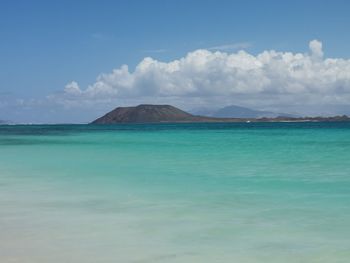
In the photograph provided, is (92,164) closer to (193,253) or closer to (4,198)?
(4,198)

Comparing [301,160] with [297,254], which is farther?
[301,160]

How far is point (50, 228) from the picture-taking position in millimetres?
9062

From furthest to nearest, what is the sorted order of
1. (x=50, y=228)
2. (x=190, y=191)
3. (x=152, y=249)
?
1. (x=190, y=191)
2. (x=50, y=228)
3. (x=152, y=249)

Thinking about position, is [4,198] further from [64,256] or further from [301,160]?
[301,160]

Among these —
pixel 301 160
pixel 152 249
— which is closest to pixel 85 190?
pixel 152 249

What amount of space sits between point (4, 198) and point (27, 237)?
465 cm

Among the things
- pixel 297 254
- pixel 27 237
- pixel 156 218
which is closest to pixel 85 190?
pixel 156 218

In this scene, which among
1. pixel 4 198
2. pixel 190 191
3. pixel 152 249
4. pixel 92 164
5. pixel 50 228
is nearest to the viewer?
pixel 152 249

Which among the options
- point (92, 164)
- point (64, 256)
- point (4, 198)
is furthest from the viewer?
point (92, 164)

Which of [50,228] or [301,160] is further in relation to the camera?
[301,160]

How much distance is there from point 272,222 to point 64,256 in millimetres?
4166

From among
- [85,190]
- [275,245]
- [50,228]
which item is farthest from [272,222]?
[85,190]

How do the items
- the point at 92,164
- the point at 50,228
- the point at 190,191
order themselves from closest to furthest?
the point at 50,228 → the point at 190,191 → the point at 92,164

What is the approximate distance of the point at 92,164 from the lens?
76.0 ft
